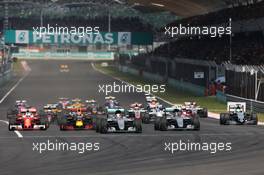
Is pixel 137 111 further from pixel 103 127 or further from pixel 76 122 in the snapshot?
pixel 103 127

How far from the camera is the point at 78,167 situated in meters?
25.0

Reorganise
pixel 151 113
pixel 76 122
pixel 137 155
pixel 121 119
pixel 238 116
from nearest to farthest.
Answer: pixel 137 155, pixel 121 119, pixel 76 122, pixel 238 116, pixel 151 113

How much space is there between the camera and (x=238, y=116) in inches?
1652

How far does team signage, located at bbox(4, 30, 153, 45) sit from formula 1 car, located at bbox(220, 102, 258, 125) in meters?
91.6

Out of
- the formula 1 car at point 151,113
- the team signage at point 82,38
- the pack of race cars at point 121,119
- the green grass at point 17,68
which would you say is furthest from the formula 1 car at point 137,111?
the team signage at point 82,38

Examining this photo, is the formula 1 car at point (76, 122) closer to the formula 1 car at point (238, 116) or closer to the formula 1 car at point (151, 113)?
the formula 1 car at point (151, 113)

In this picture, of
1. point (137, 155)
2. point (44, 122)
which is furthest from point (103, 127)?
point (137, 155)

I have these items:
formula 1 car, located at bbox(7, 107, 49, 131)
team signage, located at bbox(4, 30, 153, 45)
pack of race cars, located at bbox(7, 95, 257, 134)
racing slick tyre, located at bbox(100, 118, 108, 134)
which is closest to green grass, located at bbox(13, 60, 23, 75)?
team signage, located at bbox(4, 30, 153, 45)

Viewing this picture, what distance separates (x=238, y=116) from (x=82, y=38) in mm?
97440

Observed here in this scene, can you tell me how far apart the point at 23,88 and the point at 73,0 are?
81.4 metres

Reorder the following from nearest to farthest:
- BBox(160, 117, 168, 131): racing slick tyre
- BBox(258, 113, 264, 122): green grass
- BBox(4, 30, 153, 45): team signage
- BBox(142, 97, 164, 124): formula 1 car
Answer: BBox(160, 117, 168, 131): racing slick tyre < BBox(142, 97, 164, 124): formula 1 car < BBox(258, 113, 264, 122): green grass < BBox(4, 30, 153, 45): team signage

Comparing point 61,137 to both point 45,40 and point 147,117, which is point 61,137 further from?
point 45,40

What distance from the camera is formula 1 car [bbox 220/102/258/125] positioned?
41.9m

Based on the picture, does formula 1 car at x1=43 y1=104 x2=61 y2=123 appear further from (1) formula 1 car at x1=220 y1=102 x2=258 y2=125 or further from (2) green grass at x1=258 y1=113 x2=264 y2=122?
(2) green grass at x1=258 y1=113 x2=264 y2=122
